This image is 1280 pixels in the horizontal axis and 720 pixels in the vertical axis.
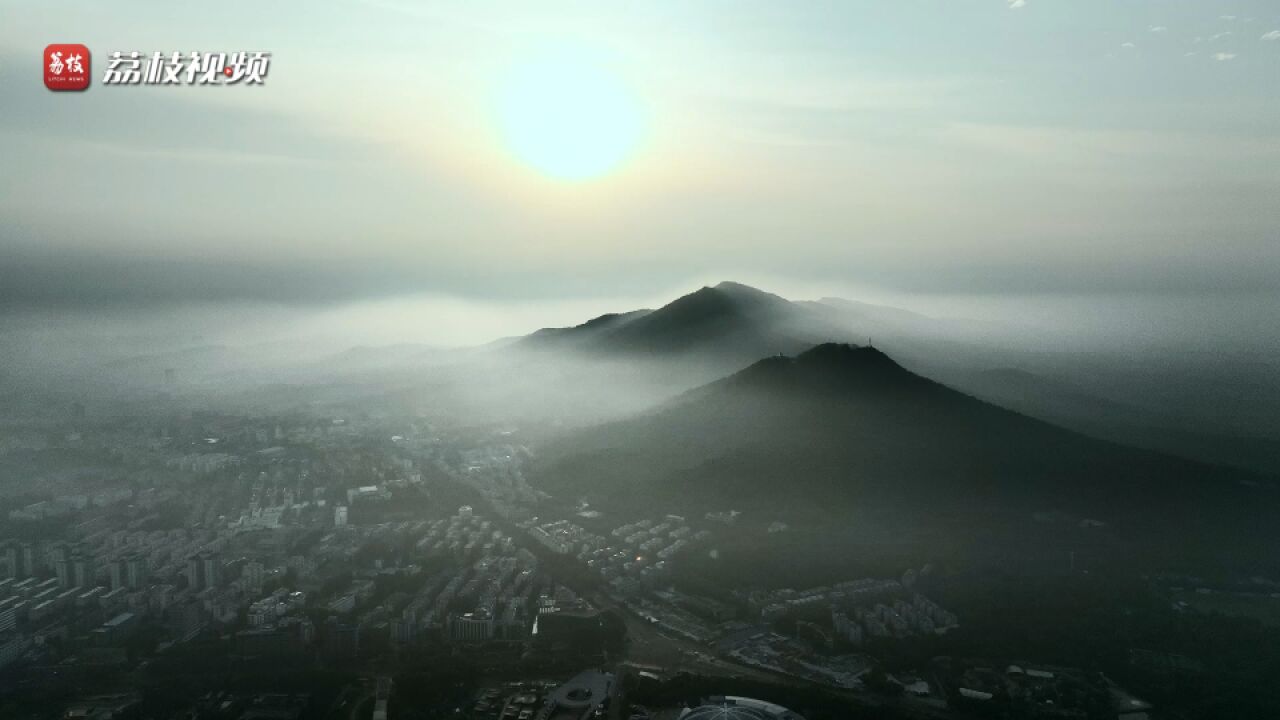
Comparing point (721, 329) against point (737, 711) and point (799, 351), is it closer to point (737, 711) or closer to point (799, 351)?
point (799, 351)

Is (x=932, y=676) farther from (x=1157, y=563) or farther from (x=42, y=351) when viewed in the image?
(x=42, y=351)

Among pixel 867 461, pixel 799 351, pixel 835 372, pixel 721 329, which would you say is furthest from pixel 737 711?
pixel 721 329

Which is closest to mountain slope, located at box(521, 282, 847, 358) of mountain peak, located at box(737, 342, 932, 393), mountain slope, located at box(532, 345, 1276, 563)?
mountain peak, located at box(737, 342, 932, 393)

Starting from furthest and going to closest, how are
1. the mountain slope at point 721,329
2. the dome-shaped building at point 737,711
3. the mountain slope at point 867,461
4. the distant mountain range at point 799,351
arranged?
1. the mountain slope at point 721,329
2. the distant mountain range at point 799,351
3. the mountain slope at point 867,461
4. the dome-shaped building at point 737,711

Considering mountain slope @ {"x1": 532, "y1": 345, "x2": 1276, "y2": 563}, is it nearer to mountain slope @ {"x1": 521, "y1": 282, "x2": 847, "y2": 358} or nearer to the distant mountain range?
the distant mountain range

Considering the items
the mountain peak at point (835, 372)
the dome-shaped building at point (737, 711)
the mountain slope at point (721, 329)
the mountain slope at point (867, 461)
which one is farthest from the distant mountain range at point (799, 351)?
the dome-shaped building at point (737, 711)

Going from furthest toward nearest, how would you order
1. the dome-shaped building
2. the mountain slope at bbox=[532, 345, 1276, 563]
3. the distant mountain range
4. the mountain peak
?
the distant mountain range, the mountain peak, the mountain slope at bbox=[532, 345, 1276, 563], the dome-shaped building

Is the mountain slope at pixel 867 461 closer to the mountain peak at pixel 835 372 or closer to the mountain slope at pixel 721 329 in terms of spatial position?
the mountain peak at pixel 835 372

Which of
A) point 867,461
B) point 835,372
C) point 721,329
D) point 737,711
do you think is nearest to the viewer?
point 737,711
